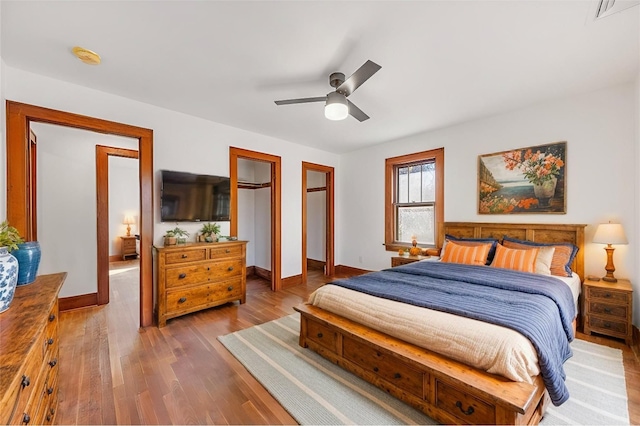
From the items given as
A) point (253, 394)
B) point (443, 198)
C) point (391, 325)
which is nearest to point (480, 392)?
point (391, 325)

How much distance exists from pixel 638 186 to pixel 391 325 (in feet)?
9.91

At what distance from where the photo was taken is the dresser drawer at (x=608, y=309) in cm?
257

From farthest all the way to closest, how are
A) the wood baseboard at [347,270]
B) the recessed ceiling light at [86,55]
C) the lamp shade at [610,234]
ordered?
the wood baseboard at [347,270], the lamp shade at [610,234], the recessed ceiling light at [86,55]

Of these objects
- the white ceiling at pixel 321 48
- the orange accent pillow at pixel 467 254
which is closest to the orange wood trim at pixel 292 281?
the orange accent pillow at pixel 467 254

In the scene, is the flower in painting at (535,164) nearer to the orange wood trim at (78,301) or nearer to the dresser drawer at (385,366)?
the dresser drawer at (385,366)

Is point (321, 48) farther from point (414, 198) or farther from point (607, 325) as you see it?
point (607, 325)

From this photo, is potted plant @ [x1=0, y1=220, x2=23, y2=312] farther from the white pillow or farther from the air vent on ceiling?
the white pillow

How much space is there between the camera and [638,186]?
2635mm

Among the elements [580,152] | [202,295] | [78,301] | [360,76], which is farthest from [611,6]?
[78,301]

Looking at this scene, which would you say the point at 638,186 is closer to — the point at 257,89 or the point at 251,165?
the point at 257,89

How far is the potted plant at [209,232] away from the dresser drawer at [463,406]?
121 inches

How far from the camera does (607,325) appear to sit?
8.71 feet

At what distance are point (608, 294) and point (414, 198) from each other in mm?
2686

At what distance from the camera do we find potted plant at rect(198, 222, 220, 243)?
357 centimetres
